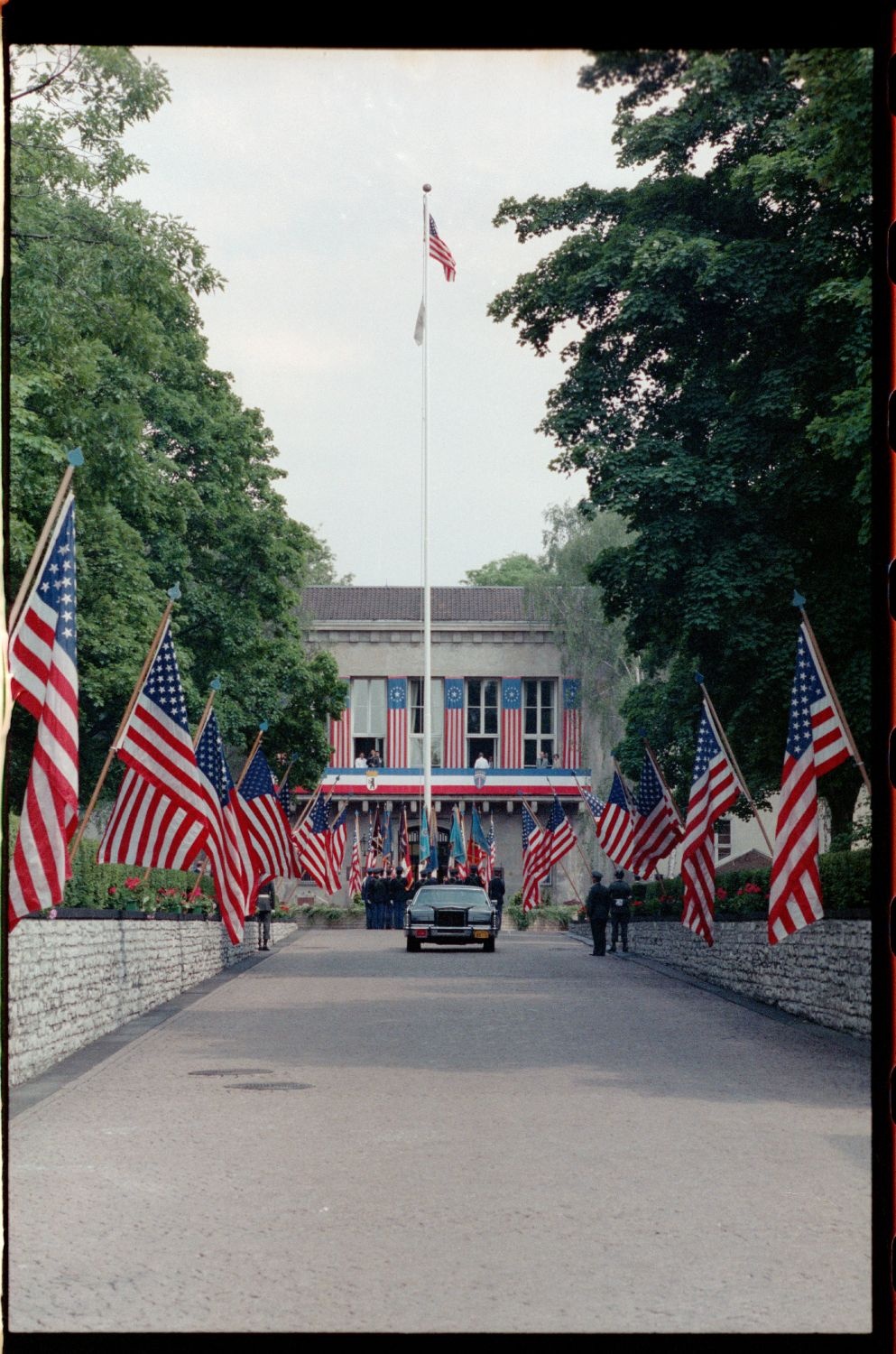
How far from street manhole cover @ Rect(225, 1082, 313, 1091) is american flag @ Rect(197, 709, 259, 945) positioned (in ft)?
33.1

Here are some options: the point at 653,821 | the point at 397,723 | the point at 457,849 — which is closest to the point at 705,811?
the point at 653,821

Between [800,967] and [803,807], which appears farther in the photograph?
[800,967]

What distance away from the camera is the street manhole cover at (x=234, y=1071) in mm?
15609

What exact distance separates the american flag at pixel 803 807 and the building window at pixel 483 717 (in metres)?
57.4

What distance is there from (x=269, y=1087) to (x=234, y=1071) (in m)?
1.26

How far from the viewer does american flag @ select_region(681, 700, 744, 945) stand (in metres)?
24.6

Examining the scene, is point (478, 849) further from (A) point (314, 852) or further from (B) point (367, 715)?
(A) point (314, 852)

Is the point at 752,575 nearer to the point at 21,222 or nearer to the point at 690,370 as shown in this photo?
the point at 690,370

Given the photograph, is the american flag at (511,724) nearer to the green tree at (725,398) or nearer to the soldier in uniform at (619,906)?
the soldier in uniform at (619,906)

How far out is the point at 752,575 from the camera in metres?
28.4

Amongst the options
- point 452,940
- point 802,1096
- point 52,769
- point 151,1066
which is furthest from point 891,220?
point 452,940

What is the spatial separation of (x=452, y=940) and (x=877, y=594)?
120ft

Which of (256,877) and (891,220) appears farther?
(256,877)

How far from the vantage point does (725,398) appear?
97.0 ft
